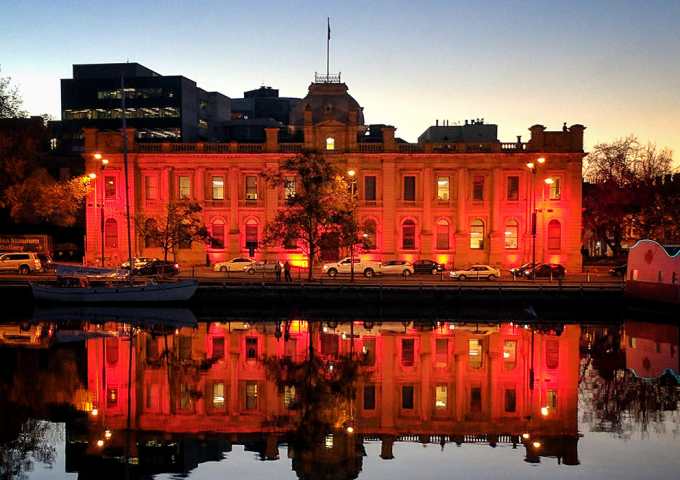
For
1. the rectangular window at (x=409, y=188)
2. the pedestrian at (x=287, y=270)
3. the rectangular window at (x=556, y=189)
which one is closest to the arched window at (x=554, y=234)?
the rectangular window at (x=556, y=189)

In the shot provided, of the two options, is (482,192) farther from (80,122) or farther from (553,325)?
(80,122)

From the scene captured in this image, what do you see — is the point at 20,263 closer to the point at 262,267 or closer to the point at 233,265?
the point at 233,265

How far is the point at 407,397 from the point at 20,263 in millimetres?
44316

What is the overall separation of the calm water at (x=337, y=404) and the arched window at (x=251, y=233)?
2864cm

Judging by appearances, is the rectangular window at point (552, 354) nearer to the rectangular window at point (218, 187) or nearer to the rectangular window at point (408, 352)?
the rectangular window at point (408, 352)

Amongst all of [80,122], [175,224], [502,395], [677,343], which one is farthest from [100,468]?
A: [80,122]

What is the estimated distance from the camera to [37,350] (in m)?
31.6

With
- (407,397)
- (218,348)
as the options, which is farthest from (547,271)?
(407,397)

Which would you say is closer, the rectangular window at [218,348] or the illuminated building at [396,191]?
the rectangular window at [218,348]

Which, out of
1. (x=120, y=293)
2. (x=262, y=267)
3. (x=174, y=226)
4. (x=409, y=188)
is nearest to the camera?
(x=120, y=293)

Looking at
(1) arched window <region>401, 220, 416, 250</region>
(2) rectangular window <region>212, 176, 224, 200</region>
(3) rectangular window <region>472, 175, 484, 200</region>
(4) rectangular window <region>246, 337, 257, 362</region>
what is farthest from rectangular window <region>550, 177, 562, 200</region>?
(4) rectangular window <region>246, 337, 257, 362</region>

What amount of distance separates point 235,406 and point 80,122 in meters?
89.2

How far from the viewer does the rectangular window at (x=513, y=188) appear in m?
64.4

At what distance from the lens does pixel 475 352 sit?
31422 millimetres
